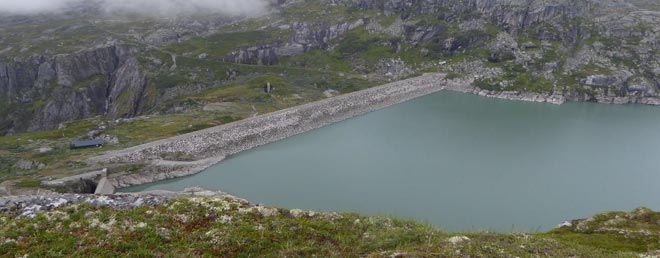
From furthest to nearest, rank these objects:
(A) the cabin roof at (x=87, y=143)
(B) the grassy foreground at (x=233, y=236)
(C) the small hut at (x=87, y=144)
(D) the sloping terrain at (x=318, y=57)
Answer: (D) the sloping terrain at (x=318, y=57), (A) the cabin roof at (x=87, y=143), (C) the small hut at (x=87, y=144), (B) the grassy foreground at (x=233, y=236)

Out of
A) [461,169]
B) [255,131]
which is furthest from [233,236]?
[255,131]

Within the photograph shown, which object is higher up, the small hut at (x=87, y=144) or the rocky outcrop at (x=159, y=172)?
the small hut at (x=87, y=144)

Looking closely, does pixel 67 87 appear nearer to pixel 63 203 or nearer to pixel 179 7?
pixel 179 7

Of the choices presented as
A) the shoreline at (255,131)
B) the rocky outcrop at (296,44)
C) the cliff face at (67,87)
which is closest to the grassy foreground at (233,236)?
the shoreline at (255,131)

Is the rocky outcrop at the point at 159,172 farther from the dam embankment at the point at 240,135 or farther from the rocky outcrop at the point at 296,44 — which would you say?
the rocky outcrop at the point at 296,44

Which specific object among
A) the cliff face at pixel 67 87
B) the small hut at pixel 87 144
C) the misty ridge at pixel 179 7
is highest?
the misty ridge at pixel 179 7

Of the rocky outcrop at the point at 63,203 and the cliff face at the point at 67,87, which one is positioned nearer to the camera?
the rocky outcrop at the point at 63,203

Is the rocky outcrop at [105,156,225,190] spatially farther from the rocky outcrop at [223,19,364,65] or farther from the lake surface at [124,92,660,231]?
the rocky outcrop at [223,19,364,65]
